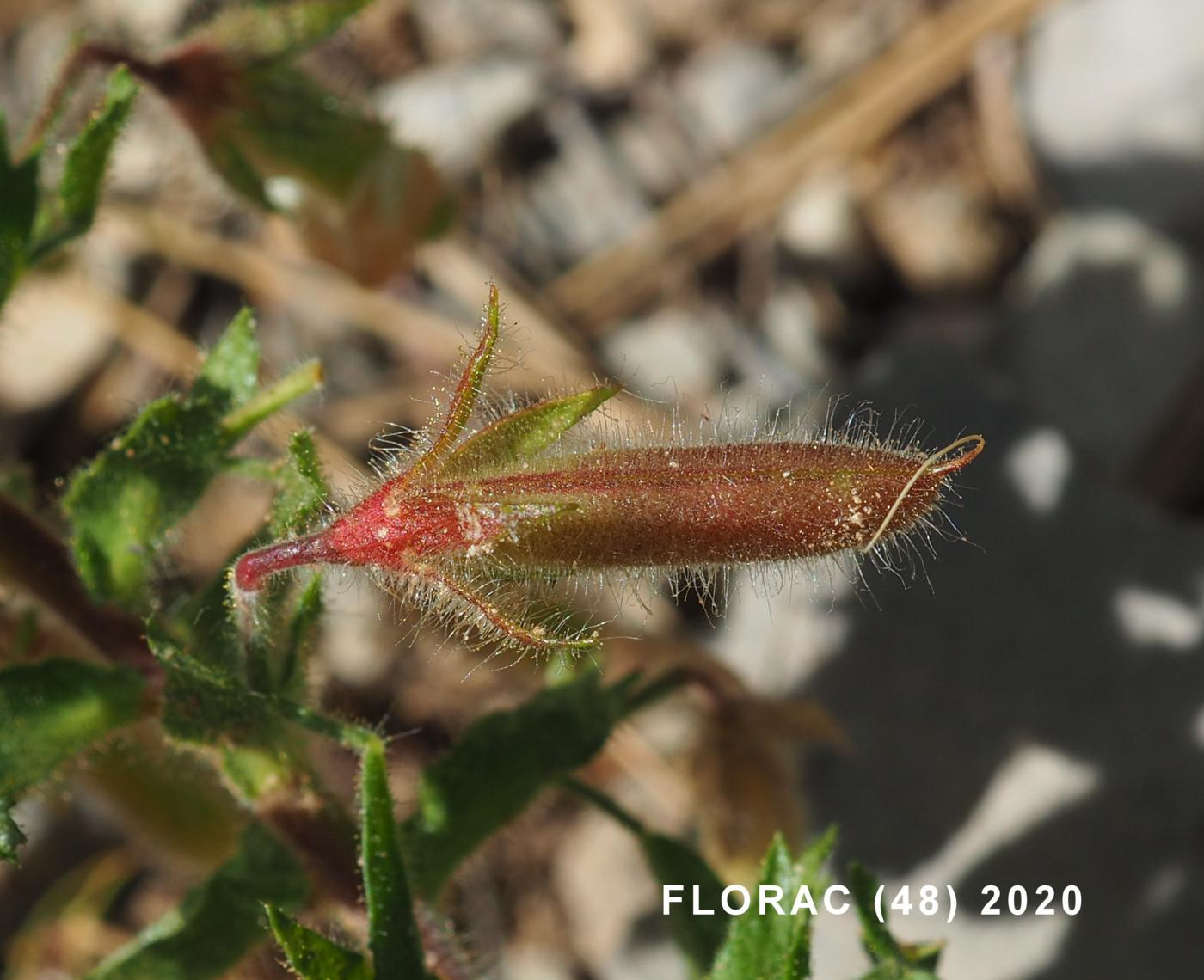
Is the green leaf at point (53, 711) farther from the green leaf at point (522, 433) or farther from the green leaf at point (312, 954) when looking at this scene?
the green leaf at point (522, 433)

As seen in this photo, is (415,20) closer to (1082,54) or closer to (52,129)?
(1082,54)

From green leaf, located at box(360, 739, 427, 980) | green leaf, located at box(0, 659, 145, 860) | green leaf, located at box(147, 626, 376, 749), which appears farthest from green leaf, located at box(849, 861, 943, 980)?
green leaf, located at box(0, 659, 145, 860)

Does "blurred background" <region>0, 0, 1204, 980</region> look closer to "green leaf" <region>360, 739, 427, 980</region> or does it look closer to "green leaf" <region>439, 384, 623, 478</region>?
"green leaf" <region>360, 739, 427, 980</region>

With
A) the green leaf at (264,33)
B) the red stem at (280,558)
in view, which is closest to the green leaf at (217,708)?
the red stem at (280,558)

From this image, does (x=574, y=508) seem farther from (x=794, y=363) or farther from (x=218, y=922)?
(x=794, y=363)

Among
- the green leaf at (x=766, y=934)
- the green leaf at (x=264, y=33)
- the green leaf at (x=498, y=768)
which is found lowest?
the green leaf at (x=766, y=934)
